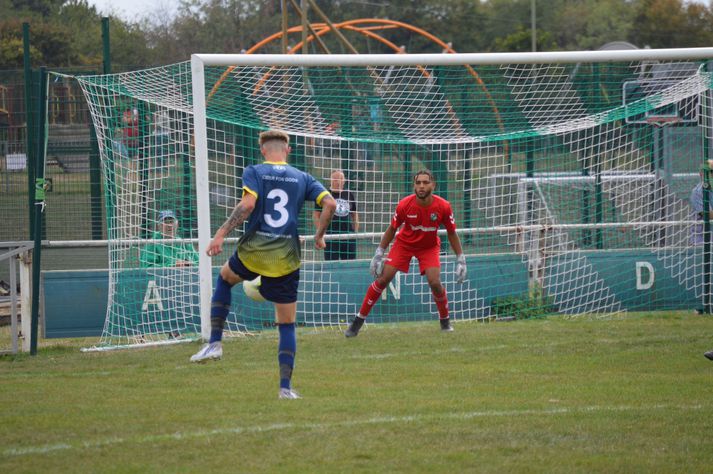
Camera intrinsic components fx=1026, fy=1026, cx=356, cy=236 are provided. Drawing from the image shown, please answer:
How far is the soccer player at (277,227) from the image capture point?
26.1 ft

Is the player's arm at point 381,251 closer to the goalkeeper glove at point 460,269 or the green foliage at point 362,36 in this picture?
the goalkeeper glove at point 460,269

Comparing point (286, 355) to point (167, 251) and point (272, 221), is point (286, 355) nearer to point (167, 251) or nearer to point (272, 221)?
point (272, 221)

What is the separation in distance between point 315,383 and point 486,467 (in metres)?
2.98

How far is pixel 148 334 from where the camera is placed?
39.9 feet

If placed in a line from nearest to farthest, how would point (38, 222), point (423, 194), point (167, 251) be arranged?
point (38, 222), point (423, 194), point (167, 251)

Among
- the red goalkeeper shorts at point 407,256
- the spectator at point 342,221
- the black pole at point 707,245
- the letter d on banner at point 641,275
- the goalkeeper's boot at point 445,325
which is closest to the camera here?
the red goalkeeper shorts at point 407,256

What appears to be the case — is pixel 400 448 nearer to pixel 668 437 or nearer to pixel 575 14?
pixel 668 437

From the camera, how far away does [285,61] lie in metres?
11.6

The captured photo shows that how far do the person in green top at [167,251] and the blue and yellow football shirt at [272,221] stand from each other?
4135mm

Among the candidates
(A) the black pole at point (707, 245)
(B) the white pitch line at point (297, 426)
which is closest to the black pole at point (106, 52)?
(A) the black pole at point (707, 245)

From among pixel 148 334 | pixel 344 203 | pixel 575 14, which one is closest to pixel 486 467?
pixel 148 334

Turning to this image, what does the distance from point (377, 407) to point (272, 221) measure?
1720 mm

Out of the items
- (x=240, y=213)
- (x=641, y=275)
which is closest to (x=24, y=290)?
(x=240, y=213)

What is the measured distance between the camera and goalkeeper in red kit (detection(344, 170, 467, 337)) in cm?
1189
